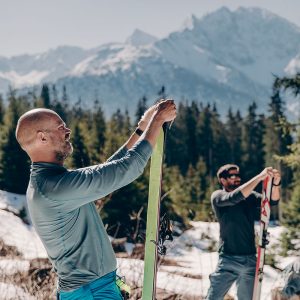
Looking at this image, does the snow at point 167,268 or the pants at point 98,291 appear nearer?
the pants at point 98,291

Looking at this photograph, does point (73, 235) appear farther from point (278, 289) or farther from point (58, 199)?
point (278, 289)

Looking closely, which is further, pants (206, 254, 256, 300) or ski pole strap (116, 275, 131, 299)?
pants (206, 254, 256, 300)

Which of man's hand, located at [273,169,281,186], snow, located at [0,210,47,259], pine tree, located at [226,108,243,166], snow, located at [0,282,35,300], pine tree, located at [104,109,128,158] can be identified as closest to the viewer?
snow, located at [0,282,35,300]

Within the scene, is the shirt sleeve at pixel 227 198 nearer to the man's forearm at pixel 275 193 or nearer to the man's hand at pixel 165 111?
the man's forearm at pixel 275 193

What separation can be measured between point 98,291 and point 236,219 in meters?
3.01

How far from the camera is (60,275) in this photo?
9.48 ft

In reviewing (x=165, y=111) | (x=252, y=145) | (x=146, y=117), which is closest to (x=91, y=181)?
(x=165, y=111)

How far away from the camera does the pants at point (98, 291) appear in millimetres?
2803

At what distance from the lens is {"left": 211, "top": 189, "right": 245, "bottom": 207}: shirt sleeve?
211 inches

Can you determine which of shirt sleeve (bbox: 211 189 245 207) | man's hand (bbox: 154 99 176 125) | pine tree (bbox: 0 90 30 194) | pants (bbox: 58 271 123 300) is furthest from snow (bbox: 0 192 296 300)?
pine tree (bbox: 0 90 30 194)

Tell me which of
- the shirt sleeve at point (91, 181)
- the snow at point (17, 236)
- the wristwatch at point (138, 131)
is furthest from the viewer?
the snow at point (17, 236)

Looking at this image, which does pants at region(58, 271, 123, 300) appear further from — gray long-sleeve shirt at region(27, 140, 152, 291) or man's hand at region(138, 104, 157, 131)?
man's hand at region(138, 104, 157, 131)

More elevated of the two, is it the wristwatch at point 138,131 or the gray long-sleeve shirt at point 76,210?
the wristwatch at point 138,131

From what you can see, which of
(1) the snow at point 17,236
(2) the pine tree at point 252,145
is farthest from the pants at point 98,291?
(2) the pine tree at point 252,145
